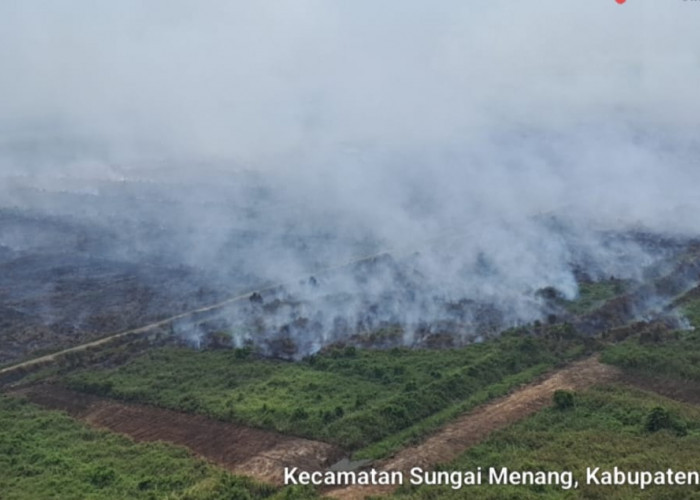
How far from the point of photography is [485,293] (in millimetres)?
43312

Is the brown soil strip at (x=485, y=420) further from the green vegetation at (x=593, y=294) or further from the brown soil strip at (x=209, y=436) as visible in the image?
the green vegetation at (x=593, y=294)

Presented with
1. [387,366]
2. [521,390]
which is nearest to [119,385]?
[387,366]

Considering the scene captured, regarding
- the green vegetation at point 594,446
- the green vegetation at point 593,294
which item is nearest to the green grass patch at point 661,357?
the green vegetation at point 594,446

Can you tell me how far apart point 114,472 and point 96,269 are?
37.8m

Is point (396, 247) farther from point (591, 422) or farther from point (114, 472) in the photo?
point (114, 472)

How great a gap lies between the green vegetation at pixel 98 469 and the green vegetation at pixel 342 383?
3647 mm

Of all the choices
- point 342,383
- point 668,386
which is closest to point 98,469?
point 342,383

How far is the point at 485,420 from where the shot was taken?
25234mm

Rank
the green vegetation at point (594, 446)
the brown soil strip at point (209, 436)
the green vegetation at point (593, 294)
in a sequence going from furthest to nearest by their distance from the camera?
the green vegetation at point (593, 294)
the brown soil strip at point (209, 436)
the green vegetation at point (594, 446)

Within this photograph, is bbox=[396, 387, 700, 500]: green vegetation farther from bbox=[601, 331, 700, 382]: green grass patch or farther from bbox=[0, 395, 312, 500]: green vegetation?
bbox=[0, 395, 312, 500]: green vegetation

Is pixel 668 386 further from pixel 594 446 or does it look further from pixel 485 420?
pixel 485 420

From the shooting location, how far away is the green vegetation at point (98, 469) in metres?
20.8

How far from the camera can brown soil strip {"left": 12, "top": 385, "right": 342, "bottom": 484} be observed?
75.8ft

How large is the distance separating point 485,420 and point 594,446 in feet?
15.0
